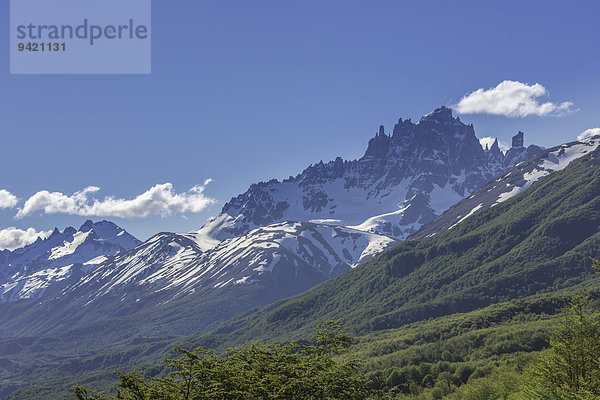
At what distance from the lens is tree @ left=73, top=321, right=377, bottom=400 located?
40.7 metres

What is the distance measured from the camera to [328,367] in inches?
2154

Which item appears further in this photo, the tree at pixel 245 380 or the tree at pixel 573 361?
the tree at pixel 573 361

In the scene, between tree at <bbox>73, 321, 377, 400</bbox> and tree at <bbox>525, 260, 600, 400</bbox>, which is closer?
tree at <bbox>73, 321, 377, 400</bbox>

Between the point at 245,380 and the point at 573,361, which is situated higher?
the point at 245,380

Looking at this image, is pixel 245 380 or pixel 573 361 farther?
pixel 573 361

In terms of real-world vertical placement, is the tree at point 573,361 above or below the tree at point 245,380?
below

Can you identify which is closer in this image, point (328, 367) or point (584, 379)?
point (328, 367)

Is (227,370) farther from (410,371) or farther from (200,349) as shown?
(410,371)

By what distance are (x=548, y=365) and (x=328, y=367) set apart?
3292cm

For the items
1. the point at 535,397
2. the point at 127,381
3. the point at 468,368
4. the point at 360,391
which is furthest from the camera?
the point at 468,368

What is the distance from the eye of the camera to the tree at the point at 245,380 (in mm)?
40719

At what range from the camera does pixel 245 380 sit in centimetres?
4544

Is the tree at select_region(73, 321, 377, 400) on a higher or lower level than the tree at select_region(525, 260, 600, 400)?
higher

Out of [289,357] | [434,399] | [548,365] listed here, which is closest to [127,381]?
[289,357]
